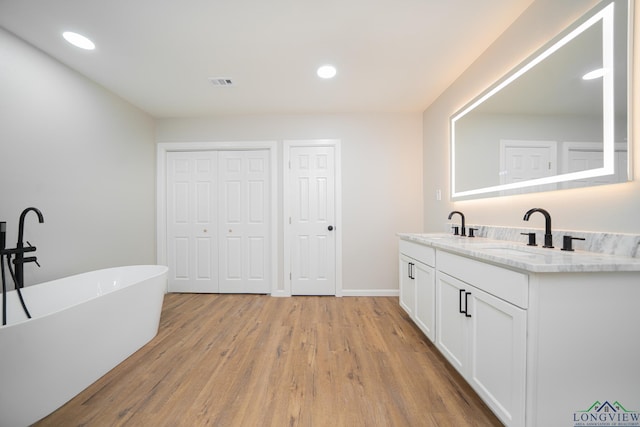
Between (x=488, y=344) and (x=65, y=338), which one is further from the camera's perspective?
(x=65, y=338)

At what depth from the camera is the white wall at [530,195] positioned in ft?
4.01

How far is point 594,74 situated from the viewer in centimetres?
133

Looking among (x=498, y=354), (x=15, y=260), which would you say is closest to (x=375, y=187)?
(x=498, y=354)

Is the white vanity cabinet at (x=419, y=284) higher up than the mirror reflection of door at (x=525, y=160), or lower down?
lower down

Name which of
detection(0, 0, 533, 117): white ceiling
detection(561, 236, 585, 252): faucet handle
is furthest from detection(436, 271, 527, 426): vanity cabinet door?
detection(0, 0, 533, 117): white ceiling

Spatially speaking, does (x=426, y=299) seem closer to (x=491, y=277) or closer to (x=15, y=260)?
(x=491, y=277)

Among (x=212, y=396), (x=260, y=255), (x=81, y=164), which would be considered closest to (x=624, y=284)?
(x=212, y=396)

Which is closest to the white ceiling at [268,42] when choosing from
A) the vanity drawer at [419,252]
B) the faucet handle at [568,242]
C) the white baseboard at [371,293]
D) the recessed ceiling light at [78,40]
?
the recessed ceiling light at [78,40]

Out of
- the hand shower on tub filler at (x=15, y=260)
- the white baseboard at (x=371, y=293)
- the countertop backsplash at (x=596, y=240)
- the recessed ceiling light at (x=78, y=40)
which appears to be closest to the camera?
the countertop backsplash at (x=596, y=240)

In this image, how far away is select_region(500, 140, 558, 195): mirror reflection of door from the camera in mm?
1609

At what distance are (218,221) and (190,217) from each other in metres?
0.41

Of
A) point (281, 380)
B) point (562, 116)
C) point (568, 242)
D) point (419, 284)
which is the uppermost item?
point (562, 116)

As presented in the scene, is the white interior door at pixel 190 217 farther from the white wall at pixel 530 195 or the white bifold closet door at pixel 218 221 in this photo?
the white wall at pixel 530 195

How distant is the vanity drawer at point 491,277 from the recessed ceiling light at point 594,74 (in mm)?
1111
